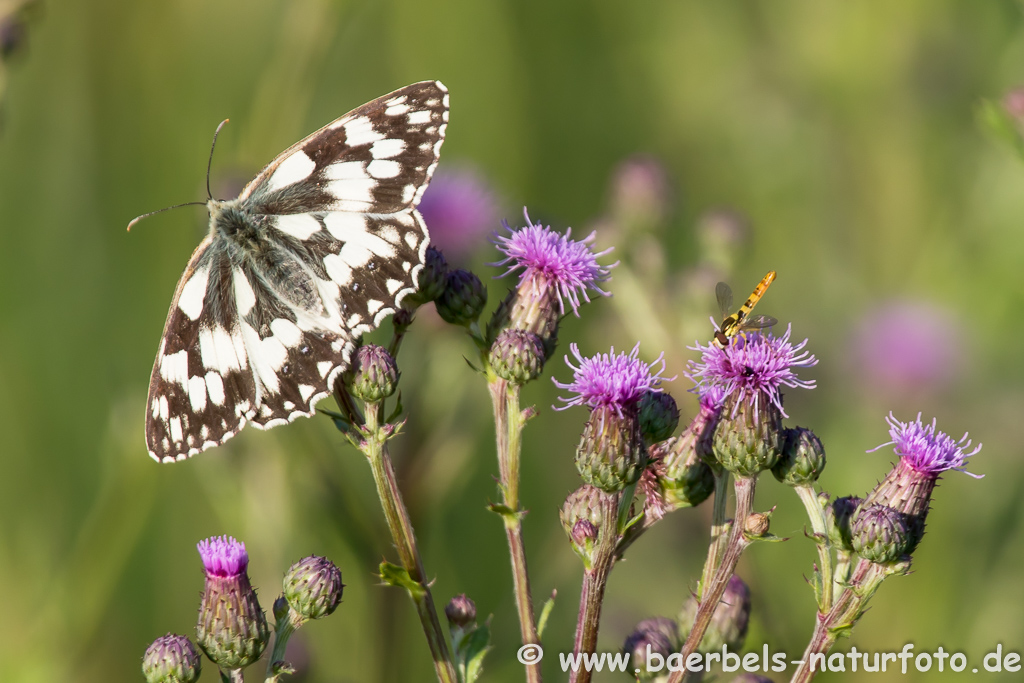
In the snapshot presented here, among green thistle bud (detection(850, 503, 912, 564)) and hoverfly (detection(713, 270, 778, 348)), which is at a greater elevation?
hoverfly (detection(713, 270, 778, 348))

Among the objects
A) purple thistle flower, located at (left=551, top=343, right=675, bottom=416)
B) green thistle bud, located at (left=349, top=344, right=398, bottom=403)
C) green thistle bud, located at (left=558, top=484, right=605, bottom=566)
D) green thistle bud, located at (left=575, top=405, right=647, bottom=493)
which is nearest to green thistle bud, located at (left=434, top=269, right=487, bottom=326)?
green thistle bud, located at (left=349, top=344, right=398, bottom=403)

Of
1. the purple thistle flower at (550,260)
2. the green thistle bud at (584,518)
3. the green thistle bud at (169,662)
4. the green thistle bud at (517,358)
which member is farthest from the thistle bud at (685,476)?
the green thistle bud at (169,662)

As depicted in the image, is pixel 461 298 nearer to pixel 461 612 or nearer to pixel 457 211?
pixel 461 612

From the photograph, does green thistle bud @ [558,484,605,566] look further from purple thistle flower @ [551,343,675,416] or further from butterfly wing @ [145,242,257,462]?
butterfly wing @ [145,242,257,462]

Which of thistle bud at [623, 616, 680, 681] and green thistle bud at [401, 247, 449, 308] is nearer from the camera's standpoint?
thistle bud at [623, 616, 680, 681]

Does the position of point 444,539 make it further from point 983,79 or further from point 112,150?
point 983,79

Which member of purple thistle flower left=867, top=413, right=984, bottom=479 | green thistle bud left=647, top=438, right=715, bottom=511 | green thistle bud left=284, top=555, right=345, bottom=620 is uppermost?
purple thistle flower left=867, top=413, right=984, bottom=479

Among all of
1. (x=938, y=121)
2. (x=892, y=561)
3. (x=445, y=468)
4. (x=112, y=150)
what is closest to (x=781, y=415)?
(x=892, y=561)

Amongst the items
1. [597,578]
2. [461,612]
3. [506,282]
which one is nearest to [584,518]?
[597,578]
